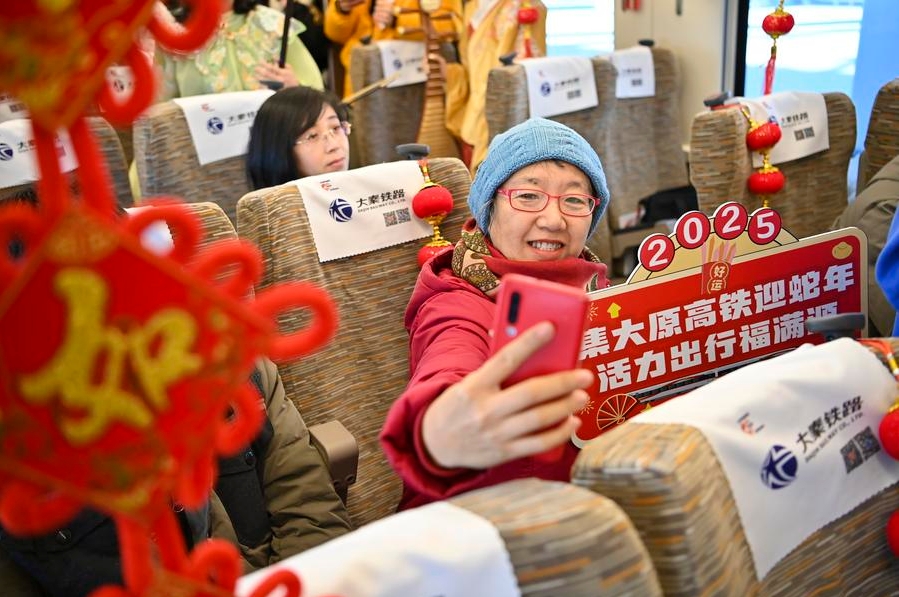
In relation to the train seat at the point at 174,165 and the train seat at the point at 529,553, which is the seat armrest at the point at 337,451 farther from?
the train seat at the point at 174,165

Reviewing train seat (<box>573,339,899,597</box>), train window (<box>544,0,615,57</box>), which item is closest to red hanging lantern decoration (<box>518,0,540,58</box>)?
train window (<box>544,0,615,57</box>)

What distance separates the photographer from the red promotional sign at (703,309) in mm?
1180

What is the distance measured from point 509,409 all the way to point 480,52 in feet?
10.2

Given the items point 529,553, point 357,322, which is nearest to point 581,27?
point 357,322

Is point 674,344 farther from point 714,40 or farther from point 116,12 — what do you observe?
point 714,40

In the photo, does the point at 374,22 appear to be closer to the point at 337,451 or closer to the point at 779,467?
the point at 337,451

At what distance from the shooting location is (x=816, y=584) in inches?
32.0

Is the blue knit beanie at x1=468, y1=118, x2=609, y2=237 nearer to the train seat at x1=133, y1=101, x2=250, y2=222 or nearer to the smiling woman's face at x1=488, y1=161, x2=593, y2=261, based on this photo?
the smiling woman's face at x1=488, y1=161, x2=593, y2=261

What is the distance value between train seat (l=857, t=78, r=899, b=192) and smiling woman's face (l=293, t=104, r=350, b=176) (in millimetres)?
1389

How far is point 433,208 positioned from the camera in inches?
63.4

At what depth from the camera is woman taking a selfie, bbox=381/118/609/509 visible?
0.67m

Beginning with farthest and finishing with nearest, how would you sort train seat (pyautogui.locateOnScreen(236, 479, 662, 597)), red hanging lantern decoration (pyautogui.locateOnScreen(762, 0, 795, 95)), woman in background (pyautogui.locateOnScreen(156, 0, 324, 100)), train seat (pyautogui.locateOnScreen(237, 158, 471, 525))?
woman in background (pyautogui.locateOnScreen(156, 0, 324, 100)), red hanging lantern decoration (pyautogui.locateOnScreen(762, 0, 795, 95)), train seat (pyautogui.locateOnScreen(237, 158, 471, 525)), train seat (pyautogui.locateOnScreen(236, 479, 662, 597))

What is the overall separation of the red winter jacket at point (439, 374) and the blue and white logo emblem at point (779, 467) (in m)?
0.21

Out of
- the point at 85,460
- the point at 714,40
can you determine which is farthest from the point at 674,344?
the point at 714,40
